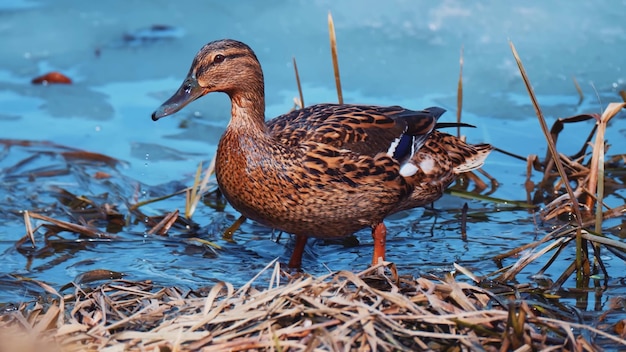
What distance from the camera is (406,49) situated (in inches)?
316

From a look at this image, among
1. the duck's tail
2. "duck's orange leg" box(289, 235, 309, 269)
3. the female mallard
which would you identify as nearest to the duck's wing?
the female mallard

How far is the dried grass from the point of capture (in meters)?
3.17

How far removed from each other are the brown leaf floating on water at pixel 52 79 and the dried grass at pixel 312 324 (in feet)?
14.5

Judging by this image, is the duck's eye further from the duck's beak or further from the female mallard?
the duck's beak

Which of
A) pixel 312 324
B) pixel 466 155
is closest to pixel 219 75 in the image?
pixel 466 155

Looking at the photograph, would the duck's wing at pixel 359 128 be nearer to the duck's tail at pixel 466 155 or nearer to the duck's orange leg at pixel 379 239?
the duck's tail at pixel 466 155

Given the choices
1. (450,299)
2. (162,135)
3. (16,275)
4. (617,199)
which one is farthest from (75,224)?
(617,199)

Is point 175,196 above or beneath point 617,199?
beneath

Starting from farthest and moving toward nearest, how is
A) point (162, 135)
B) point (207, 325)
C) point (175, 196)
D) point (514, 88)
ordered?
point (514, 88)
point (162, 135)
point (175, 196)
point (207, 325)

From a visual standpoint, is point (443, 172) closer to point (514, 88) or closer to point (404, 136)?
point (404, 136)

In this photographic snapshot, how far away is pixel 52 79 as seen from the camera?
772 centimetres

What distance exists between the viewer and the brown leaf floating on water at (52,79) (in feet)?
25.3

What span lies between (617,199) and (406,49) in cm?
294

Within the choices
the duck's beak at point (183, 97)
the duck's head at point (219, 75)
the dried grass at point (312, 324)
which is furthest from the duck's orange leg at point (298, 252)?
the dried grass at point (312, 324)
